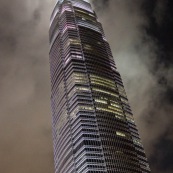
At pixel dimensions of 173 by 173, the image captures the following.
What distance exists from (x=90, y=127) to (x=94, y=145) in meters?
11.0

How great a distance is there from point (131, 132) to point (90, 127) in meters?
27.1

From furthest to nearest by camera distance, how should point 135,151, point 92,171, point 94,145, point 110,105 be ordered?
point 110,105, point 135,151, point 94,145, point 92,171

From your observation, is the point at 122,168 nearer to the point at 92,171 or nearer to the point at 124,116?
the point at 92,171

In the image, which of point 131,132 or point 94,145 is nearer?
point 94,145

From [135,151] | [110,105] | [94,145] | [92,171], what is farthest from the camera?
[110,105]

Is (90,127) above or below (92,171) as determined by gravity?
above

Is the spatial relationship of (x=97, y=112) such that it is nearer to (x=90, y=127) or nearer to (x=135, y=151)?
(x=90, y=127)

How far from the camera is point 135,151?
185875 mm

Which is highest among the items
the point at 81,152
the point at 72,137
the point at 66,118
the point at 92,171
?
the point at 66,118

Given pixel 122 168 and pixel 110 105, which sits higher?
pixel 110 105

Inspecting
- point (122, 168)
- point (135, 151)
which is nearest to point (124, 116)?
point (135, 151)

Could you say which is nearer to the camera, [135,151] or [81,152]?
[81,152]

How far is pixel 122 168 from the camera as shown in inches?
6634

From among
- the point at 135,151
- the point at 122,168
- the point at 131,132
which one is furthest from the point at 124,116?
the point at 122,168
